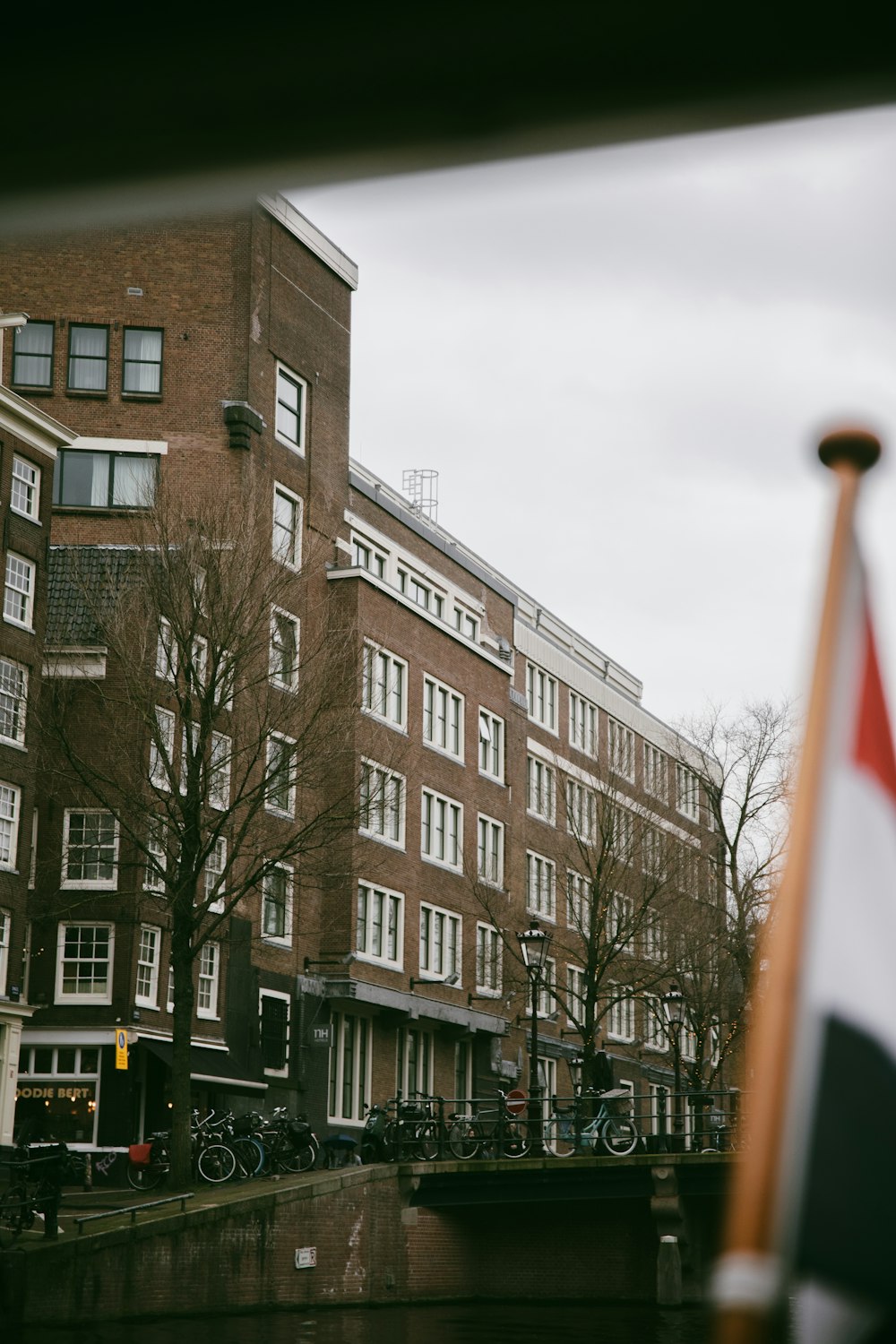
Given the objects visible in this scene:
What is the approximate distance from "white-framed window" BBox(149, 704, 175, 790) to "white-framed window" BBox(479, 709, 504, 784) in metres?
19.6

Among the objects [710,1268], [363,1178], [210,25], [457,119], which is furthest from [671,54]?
[710,1268]

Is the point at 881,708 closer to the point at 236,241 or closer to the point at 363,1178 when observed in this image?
the point at 363,1178

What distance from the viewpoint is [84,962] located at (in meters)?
40.2

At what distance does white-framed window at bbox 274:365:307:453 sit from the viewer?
165ft

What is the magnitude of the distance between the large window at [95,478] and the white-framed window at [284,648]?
33.3 feet

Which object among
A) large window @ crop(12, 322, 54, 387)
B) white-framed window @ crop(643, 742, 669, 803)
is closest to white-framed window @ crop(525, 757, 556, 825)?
white-framed window @ crop(643, 742, 669, 803)

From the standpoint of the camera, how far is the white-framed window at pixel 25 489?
39.8 meters

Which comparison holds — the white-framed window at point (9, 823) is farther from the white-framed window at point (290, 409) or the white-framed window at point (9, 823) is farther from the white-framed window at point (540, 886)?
the white-framed window at point (540, 886)

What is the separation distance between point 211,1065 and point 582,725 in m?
34.7

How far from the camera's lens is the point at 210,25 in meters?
3.49

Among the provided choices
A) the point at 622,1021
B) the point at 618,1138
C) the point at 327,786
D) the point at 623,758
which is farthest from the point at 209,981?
the point at 622,1021

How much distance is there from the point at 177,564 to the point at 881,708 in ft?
105

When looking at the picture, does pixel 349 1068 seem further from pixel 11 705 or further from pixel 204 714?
pixel 204 714

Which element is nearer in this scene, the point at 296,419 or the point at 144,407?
the point at 144,407
